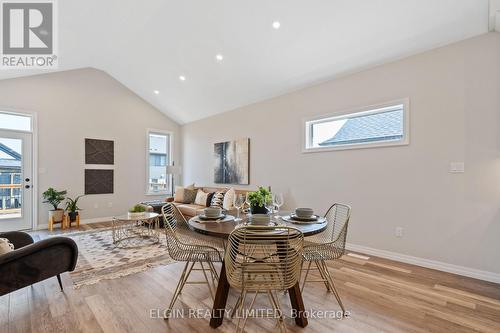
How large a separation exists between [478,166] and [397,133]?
952 millimetres

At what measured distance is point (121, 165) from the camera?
6.34 metres

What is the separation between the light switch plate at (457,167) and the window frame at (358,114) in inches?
21.3

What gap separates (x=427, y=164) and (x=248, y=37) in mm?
3030

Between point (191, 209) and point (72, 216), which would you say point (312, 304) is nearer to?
point (191, 209)

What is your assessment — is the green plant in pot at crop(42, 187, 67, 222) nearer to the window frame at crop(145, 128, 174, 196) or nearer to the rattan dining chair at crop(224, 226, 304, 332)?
the window frame at crop(145, 128, 174, 196)

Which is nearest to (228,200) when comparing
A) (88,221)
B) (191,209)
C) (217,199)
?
(217,199)

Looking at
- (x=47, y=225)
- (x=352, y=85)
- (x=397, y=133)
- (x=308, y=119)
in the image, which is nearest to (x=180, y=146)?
(x=47, y=225)

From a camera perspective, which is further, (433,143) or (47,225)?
(47,225)

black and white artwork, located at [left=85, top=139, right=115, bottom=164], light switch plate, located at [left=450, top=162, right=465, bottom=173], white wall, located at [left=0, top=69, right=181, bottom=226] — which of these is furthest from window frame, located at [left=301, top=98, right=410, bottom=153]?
black and white artwork, located at [left=85, top=139, right=115, bottom=164]

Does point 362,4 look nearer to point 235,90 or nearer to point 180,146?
point 235,90

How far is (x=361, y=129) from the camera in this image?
379 centimetres

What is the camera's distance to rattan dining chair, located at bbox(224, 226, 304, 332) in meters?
1.60

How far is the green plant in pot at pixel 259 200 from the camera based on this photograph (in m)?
2.24

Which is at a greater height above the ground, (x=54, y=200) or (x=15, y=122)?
(x=15, y=122)
